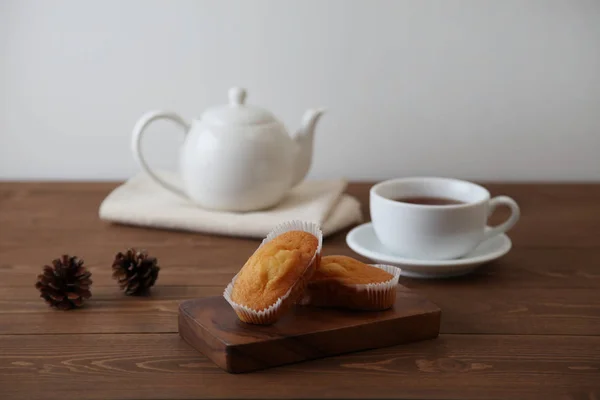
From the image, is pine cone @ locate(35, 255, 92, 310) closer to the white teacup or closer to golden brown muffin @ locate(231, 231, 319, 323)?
golden brown muffin @ locate(231, 231, 319, 323)

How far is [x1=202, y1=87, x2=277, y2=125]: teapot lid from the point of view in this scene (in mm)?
1362

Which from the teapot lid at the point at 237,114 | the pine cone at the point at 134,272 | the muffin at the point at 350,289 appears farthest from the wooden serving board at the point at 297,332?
the teapot lid at the point at 237,114

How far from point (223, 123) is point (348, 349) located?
1.97 feet

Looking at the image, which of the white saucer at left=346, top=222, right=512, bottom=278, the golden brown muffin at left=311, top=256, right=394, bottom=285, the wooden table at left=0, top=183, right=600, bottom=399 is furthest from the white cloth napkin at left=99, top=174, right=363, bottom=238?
the golden brown muffin at left=311, top=256, right=394, bottom=285

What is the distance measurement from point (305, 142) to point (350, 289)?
1.96ft

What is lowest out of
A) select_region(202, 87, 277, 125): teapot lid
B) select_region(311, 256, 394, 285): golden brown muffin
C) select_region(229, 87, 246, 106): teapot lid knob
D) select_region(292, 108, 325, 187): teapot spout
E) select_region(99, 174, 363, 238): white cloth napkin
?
select_region(99, 174, 363, 238): white cloth napkin

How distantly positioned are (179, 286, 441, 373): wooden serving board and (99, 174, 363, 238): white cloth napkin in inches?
15.3

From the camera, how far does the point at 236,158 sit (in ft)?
4.40

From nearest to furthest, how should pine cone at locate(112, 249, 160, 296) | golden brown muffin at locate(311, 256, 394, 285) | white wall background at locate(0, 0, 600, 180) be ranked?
golden brown muffin at locate(311, 256, 394, 285) < pine cone at locate(112, 249, 160, 296) < white wall background at locate(0, 0, 600, 180)

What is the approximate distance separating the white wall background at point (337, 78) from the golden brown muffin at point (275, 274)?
86 centimetres

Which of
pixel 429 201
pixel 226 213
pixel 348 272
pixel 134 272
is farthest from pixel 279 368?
pixel 226 213

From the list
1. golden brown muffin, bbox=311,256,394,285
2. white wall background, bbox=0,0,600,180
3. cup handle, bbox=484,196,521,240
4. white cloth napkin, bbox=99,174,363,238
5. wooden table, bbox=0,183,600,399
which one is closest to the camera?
wooden table, bbox=0,183,600,399

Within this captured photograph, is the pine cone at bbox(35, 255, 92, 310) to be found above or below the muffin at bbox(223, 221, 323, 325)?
below

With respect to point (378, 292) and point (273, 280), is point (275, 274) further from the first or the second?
point (378, 292)
